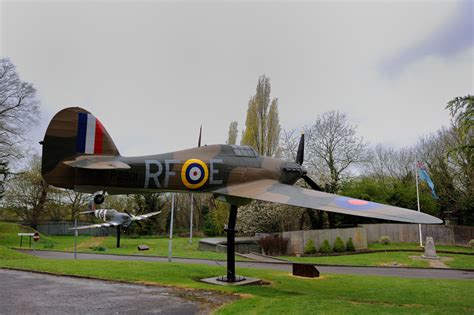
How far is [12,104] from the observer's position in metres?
37.4

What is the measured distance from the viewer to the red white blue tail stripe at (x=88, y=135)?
11.3m

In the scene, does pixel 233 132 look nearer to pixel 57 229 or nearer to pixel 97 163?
pixel 57 229

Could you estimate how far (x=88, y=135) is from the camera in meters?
11.4

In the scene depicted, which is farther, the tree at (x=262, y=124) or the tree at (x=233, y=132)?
the tree at (x=233, y=132)

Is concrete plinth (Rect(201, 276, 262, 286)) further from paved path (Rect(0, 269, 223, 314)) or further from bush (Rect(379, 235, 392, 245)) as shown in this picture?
bush (Rect(379, 235, 392, 245))

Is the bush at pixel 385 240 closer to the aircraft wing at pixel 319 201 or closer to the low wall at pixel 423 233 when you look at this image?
the low wall at pixel 423 233

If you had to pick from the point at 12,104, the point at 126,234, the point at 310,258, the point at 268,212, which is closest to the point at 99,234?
the point at 126,234

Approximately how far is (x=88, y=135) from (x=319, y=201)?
7.45 meters

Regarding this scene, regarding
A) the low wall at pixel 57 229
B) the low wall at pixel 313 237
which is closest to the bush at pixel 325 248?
the low wall at pixel 313 237

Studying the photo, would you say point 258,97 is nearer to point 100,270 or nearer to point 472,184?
point 472,184

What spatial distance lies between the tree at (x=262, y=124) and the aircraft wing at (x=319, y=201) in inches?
1166

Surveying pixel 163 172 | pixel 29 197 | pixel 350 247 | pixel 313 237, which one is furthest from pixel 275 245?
pixel 29 197

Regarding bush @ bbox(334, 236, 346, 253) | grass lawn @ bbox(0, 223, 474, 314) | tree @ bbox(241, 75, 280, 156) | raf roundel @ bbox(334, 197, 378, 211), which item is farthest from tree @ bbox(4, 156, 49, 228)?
raf roundel @ bbox(334, 197, 378, 211)

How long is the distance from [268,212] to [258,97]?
49.7 ft
